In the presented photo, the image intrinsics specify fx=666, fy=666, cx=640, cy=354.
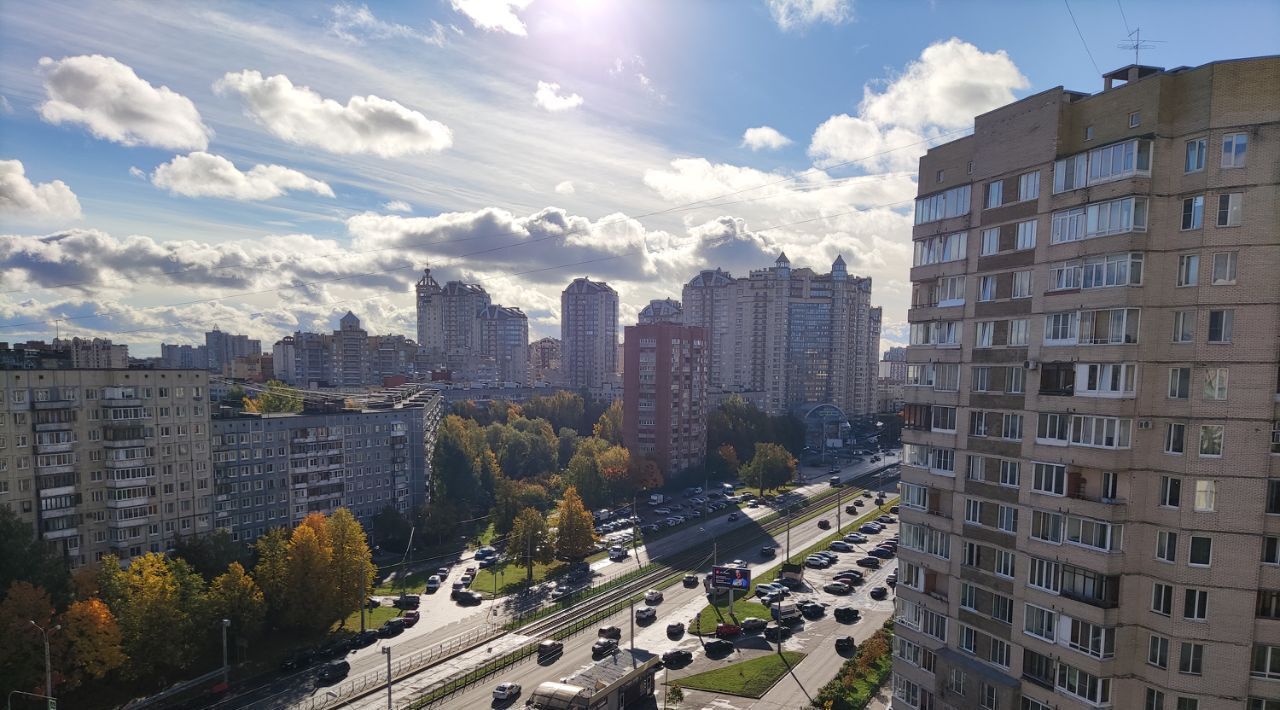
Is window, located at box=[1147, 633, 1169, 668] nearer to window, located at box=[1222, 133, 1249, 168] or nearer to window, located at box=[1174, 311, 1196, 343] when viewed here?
window, located at box=[1174, 311, 1196, 343]

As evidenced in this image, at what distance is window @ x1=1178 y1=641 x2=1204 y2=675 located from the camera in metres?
24.1

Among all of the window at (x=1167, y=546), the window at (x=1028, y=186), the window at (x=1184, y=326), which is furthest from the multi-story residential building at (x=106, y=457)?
the window at (x=1184, y=326)

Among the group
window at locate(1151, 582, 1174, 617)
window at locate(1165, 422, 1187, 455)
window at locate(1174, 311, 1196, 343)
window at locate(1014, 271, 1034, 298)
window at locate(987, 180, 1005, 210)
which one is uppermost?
window at locate(987, 180, 1005, 210)

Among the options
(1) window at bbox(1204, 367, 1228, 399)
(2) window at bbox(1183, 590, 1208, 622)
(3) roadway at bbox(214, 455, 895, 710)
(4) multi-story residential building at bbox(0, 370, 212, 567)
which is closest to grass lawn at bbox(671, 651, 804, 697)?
(3) roadway at bbox(214, 455, 895, 710)

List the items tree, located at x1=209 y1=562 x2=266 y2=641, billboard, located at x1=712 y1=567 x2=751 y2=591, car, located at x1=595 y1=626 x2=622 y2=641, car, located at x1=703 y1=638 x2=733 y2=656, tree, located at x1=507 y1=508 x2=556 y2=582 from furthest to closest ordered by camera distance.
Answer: tree, located at x1=507 y1=508 x2=556 y2=582 → billboard, located at x1=712 y1=567 x2=751 y2=591 → car, located at x1=595 y1=626 x2=622 y2=641 → car, located at x1=703 y1=638 x2=733 y2=656 → tree, located at x1=209 y1=562 x2=266 y2=641

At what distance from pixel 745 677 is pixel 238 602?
4324 cm

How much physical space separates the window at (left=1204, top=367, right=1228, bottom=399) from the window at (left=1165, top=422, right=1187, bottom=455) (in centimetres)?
138

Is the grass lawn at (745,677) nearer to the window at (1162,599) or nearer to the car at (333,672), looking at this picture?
the car at (333,672)

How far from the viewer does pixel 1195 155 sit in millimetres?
24281

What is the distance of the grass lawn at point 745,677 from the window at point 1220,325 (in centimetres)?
3878

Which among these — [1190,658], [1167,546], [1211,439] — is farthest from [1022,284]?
[1190,658]

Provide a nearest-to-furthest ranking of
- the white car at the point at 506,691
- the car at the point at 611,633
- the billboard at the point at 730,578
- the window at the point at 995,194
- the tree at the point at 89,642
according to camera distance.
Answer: the window at the point at 995,194 → the tree at the point at 89,642 → the white car at the point at 506,691 → the car at the point at 611,633 → the billboard at the point at 730,578

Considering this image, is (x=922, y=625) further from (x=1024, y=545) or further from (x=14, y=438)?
(x=14, y=438)

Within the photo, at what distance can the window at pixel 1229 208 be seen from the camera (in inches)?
926
